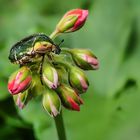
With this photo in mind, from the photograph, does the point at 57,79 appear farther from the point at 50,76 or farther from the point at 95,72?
the point at 95,72

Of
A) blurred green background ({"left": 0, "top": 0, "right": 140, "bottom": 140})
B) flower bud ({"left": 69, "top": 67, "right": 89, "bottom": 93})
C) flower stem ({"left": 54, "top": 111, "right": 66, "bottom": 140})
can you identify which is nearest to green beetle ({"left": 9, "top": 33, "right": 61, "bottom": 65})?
flower bud ({"left": 69, "top": 67, "right": 89, "bottom": 93})

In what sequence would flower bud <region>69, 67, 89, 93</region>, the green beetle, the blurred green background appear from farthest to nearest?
1. the blurred green background
2. flower bud <region>69, 67, 89, 93</region>
3. the green beetle

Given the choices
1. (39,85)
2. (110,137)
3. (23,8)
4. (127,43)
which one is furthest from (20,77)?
(23,8)

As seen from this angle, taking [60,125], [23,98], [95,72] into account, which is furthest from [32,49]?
[95,72]

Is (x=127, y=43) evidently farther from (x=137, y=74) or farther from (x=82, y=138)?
(x=82, y=138)

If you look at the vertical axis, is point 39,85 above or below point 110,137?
above

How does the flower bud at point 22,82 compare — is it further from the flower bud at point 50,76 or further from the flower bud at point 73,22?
the flower bud at point 73,22

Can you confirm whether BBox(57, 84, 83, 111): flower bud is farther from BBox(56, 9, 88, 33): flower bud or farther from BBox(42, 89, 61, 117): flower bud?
BBox(56, 9, 88, 33): flower bud
